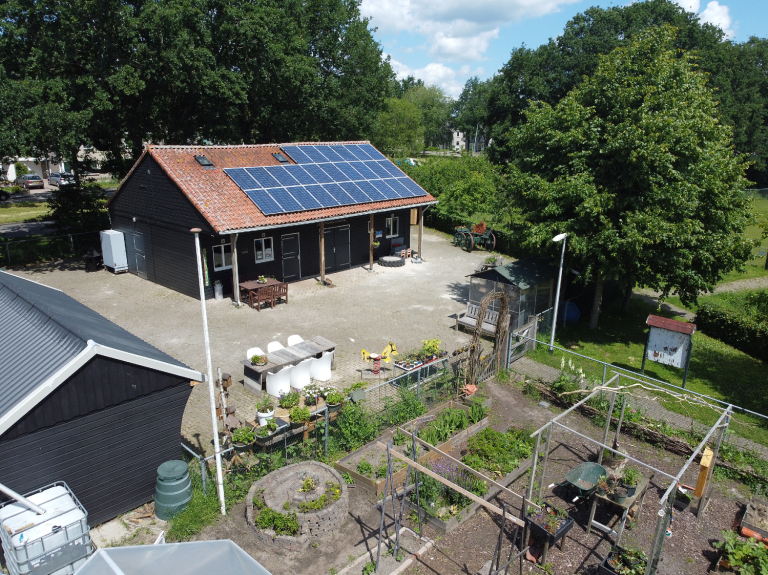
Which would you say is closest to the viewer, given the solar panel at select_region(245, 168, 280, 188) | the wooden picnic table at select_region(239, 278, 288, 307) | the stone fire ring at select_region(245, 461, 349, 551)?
the stone fire ring at select_region(245, 461, 349, 551)

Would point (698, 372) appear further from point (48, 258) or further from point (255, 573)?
point (48, 258)

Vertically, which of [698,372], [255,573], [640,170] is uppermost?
[640,170]

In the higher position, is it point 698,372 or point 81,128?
point 81,128

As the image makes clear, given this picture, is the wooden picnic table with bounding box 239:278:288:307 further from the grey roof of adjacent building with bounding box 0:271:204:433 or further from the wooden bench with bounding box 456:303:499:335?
the grey roof of adjacent building with bounding box 0:271:204:433

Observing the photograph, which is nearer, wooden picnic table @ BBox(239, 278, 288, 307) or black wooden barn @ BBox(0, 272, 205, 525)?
black wooden barn @ BBox(0, 272, 205, 525)

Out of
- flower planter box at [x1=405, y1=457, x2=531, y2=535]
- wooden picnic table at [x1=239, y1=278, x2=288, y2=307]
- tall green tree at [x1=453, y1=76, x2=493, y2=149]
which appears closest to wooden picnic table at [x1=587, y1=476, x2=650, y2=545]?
flower planter box at [x1=405, y1=457, x2=531, y2=535]

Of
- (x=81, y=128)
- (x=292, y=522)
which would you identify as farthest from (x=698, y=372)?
(x=81, y=128)
